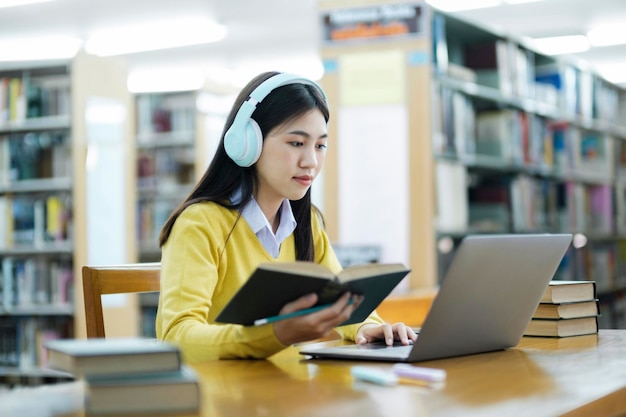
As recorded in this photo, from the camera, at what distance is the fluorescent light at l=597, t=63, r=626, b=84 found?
10086mm

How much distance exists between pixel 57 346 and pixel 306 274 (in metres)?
0.30

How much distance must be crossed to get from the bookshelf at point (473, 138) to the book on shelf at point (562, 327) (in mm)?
2078

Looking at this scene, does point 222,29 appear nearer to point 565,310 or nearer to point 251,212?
point 251,212

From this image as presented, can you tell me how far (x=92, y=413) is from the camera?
79cm

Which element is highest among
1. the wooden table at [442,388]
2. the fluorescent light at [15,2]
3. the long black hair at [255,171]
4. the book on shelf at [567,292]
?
the fluorescent light at [15,2]

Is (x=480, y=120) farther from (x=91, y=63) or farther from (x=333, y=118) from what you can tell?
(x=91, y=63)

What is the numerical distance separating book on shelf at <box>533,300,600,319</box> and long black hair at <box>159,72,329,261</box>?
47 cm

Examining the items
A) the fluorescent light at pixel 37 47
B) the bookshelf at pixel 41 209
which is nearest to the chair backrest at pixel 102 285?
the bookshelf at pixel 41 209

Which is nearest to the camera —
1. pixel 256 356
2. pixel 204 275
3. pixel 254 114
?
pixel 256 356

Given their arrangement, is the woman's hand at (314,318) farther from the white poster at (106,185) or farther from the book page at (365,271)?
the white poster at (106,185)

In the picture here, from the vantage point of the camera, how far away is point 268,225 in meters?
1.63

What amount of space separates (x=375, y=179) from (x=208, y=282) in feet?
7.57

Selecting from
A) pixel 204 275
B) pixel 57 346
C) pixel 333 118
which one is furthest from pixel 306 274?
pixel 333 118

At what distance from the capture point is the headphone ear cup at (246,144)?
5.18 ft
